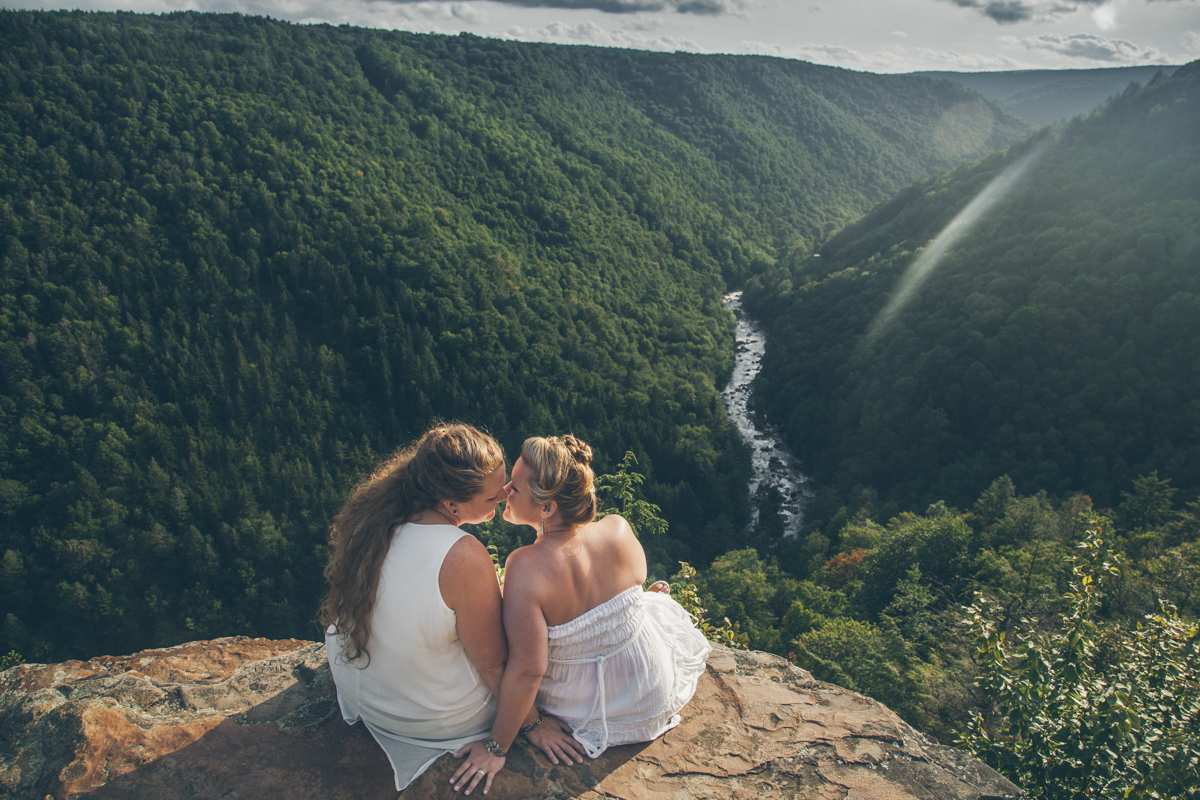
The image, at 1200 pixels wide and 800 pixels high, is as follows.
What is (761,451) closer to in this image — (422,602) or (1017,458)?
(1017,458)

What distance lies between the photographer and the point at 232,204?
284 ft

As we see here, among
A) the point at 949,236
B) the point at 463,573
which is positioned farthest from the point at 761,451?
the point at 463,573

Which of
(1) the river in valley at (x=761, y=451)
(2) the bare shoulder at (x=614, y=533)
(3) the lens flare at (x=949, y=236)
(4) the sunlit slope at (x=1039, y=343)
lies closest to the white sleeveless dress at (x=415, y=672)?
(2) the bare shoulder at (x=614, y=533)

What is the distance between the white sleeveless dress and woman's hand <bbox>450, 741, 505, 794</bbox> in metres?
0.14

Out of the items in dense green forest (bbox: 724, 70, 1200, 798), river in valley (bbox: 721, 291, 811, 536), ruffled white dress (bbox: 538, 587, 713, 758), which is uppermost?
ruffled white dress (bbox: 538, 587, 713, 758)

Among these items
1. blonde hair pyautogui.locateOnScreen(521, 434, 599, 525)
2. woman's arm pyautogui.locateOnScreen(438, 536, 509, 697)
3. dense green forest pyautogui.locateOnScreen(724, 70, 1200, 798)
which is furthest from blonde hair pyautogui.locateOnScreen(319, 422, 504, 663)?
dense green forest pyautogui.locateOnScreen(724, 70, 1200, 798)

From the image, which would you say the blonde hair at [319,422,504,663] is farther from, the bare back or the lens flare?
the lens flare

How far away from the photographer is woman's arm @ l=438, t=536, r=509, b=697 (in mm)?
3916

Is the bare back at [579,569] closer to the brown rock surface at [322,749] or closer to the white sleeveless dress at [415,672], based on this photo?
the white sleeveless dress at [415,672]

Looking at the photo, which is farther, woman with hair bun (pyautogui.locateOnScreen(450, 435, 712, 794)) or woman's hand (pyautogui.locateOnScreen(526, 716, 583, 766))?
woman's hand (pyautogui.locateOnScreen(526, 716, 583, 766))

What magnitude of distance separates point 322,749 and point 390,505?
6.26ft

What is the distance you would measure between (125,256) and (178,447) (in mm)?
28665

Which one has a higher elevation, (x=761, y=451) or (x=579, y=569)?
(x=579, y=569)

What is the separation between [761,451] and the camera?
6944 cm
